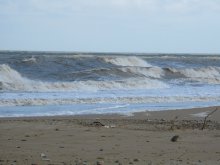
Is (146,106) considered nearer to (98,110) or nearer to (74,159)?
(98,110)

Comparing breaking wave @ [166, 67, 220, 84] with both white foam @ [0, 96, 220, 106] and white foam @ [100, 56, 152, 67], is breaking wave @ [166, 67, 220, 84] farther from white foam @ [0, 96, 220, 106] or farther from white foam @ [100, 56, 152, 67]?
white foam @ [0, 96, 220, 106]

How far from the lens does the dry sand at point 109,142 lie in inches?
252

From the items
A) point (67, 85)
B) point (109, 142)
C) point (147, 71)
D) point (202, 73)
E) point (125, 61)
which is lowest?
point (202, 73)

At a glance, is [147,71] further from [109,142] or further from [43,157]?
[43,157]

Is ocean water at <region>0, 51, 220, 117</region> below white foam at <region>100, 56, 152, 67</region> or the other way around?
below

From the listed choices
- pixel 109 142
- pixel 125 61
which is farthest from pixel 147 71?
pixel 109 142

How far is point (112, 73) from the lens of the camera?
108 feet

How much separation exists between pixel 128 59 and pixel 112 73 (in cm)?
1632

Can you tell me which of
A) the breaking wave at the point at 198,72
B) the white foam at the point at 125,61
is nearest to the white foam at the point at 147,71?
the breaking wave at the point at 198,72

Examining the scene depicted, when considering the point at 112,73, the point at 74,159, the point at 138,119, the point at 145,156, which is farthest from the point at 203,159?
the point at 112,73

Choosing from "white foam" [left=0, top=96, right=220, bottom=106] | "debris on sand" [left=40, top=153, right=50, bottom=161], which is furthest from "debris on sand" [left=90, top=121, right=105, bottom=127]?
"white foam" [left=0, top=96, right=220, bottom=106]

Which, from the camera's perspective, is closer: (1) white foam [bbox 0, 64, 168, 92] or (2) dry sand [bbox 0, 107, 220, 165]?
(2) dry sand [bbox 0, 107, 220, 165]

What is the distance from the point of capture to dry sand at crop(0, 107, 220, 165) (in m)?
6.40

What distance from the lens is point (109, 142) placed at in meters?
7.77
